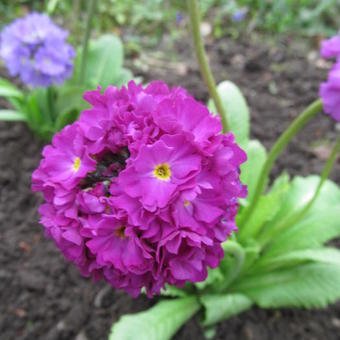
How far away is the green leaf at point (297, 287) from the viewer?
2217 millimetres

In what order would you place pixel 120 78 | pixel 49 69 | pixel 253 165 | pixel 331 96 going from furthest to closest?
1. pixel 120 78
2. pixel 49 69
3. pixel 253 165
4. pixel 331 96

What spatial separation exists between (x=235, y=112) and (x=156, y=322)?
3.91ft

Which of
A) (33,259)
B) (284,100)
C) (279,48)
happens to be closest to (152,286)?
(33,259)

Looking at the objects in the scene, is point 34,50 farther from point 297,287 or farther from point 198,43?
point 297,287

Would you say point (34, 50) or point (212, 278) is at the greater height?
point (34, 50)

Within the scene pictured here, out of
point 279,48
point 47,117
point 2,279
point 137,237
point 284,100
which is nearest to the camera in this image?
point 137,237

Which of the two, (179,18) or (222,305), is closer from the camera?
(222,305)

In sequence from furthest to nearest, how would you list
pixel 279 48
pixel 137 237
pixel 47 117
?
pixel 279 48 < pixel 47 117 < pixel 137 237

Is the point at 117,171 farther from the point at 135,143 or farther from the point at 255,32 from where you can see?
the point at 255,32

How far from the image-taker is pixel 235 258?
2125mm

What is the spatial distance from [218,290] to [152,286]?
1070 millimetres

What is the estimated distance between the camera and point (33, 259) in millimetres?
2766

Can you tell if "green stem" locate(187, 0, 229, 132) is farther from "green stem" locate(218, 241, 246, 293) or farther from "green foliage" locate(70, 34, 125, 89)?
"green foliage" locate(70, 34, 125, 89)

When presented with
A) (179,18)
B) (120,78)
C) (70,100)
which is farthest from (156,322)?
(179,18)
